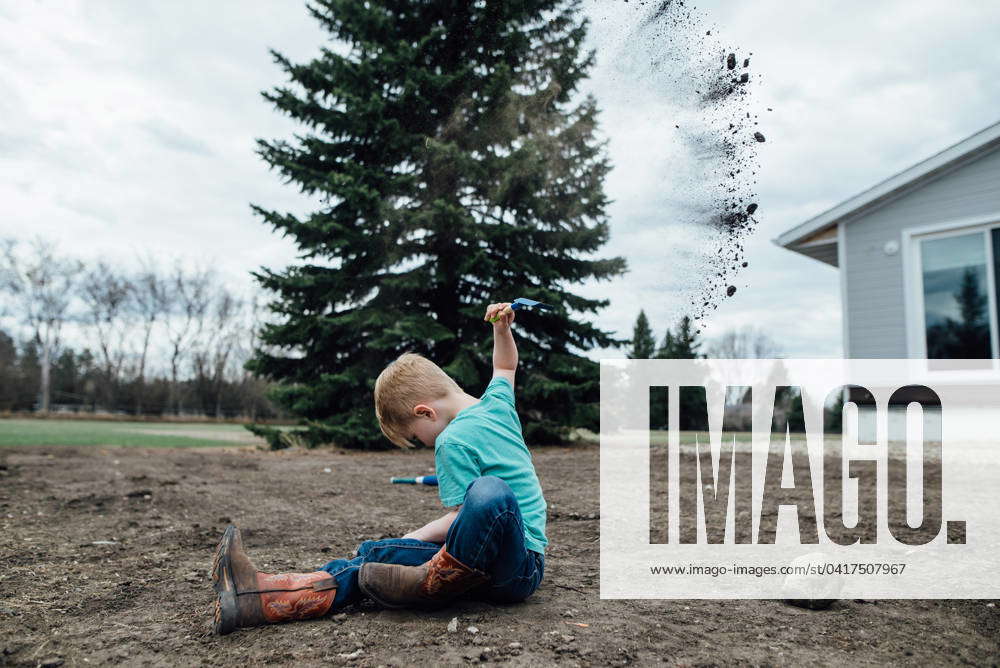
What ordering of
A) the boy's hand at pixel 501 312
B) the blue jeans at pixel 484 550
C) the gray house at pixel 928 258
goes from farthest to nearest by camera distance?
the gray house at pixel 928 258 < the boy's hand at pixel 501 312 < the blue jeans at pixel 484 550

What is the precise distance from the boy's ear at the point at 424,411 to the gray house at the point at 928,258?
29.2ft

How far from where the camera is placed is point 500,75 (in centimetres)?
1008

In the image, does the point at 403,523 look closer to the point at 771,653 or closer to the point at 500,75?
the point at 771,653

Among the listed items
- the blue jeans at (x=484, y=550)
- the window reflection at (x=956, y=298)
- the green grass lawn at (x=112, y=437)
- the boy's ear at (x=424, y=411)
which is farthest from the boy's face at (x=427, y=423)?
the green grass lawn at (x=112, y=437)

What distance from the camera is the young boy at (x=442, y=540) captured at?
6.84 feet

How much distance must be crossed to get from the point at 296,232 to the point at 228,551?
9754 mm

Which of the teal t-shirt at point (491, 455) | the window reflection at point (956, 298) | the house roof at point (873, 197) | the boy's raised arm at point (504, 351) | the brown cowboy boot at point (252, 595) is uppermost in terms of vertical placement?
the house roof at point (873, 197)

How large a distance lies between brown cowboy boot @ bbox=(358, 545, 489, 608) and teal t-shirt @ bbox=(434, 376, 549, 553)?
0.66 feet

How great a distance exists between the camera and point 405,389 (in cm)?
234

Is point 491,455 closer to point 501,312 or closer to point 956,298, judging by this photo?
point 501,312

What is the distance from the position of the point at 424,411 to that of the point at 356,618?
2.33ft

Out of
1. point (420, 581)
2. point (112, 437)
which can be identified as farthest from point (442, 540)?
point (112, 437)

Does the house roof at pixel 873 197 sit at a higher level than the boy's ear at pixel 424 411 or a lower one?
higher

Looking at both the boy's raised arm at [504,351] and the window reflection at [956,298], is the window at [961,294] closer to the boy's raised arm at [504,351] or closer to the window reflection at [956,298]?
the window reflection at [956,298]
